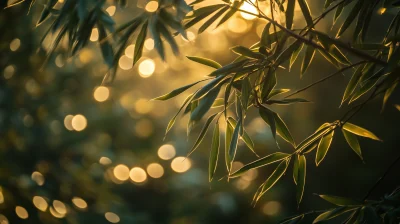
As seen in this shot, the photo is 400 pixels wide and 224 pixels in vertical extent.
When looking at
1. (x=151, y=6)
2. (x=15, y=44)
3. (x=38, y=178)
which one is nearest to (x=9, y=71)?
(x=15, y=44)

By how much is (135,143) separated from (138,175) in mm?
351

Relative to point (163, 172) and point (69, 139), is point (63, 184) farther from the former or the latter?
point (163, 172)

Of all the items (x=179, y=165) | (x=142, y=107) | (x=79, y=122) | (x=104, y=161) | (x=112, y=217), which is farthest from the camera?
(x=142, y=107)

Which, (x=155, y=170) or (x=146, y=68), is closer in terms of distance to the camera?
(x=155, y=170)

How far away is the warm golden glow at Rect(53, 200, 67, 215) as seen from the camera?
158 inches

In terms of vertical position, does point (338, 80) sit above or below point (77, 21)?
above

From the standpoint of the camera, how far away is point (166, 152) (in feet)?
17.4

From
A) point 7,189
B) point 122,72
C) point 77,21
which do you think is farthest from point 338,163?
point 77,21

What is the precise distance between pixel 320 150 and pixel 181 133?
11.3 feet

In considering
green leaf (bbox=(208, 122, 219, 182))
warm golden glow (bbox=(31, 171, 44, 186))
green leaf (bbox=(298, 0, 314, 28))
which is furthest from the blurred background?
green leaf (bbox=(298, 0, 314, 28))

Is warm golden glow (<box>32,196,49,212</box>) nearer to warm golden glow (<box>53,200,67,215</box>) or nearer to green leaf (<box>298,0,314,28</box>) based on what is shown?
warm golden glow (<box>53,200,67,215</box>)

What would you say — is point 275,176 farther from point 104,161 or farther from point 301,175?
point 104,161

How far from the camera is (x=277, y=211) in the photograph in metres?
4.96

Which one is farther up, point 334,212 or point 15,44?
point 15,44
